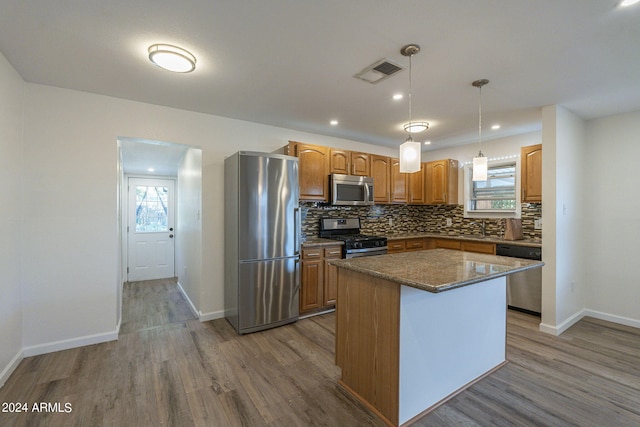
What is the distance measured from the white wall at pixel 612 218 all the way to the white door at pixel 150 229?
708 cm

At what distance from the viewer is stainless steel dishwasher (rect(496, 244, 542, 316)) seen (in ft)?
11.4

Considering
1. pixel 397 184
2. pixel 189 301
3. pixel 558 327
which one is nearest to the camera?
pixel 558 327

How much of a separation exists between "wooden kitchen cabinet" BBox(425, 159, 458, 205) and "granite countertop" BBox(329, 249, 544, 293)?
8.47ft

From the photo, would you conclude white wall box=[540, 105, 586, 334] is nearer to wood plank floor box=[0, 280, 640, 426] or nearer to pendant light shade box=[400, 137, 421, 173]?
wood plank floor box=[0, 280, 640, 426]

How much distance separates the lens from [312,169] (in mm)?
3818

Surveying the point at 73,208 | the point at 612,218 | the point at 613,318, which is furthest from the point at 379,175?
the point at 73,208

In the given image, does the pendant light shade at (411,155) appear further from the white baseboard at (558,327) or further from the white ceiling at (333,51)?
the white baseboard at (558,327)

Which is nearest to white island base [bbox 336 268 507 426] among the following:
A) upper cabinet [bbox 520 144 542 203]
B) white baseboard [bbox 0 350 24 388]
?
upper cabinet [bbox 520 144 542 203]

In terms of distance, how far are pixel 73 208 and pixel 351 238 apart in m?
3.17

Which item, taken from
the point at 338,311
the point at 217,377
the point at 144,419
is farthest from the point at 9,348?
the point at 338,311

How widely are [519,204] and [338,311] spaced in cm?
361

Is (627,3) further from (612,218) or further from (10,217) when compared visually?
(10,217)

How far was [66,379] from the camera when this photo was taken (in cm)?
220

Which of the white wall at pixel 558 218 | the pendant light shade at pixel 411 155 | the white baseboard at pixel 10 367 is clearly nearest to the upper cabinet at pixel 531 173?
the white wall at pixel 558 218
